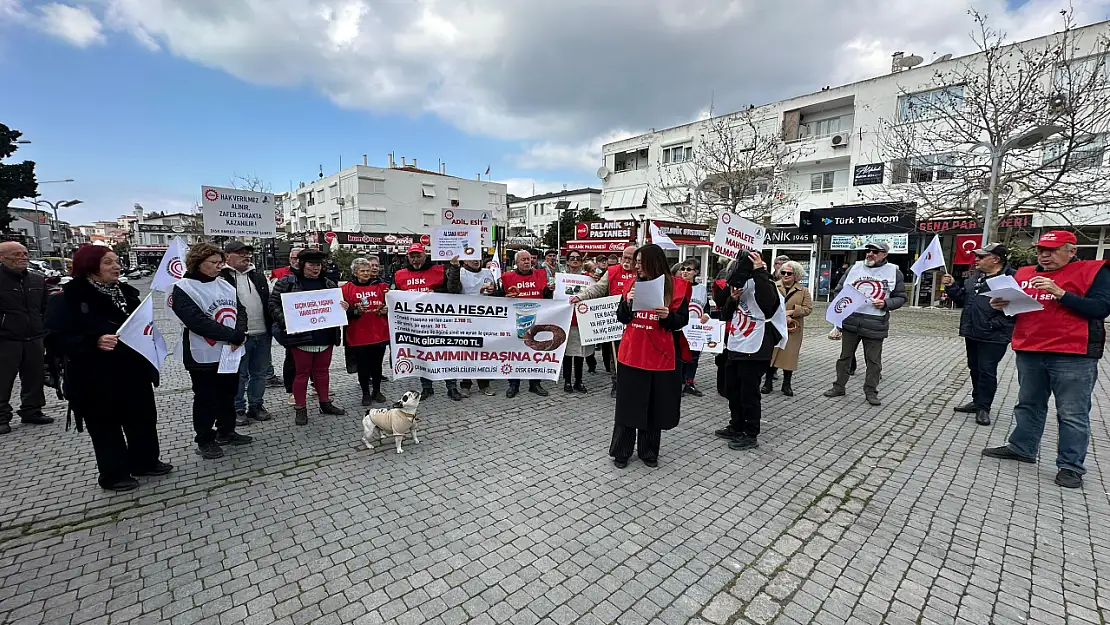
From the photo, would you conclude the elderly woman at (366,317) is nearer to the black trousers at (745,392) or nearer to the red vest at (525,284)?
the red vest at (525,284)

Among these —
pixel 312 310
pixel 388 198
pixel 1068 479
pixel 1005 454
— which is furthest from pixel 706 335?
pixel 388 198

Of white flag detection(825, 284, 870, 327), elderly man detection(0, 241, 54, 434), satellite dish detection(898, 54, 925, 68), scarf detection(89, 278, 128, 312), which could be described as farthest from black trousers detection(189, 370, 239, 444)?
satellite dish detection(898, 54, 925, 68)

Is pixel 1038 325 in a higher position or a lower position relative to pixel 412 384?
higher

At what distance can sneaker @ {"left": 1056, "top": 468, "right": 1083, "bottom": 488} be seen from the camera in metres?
3.99

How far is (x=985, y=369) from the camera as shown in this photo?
5695 mm

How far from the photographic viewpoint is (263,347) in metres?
5.51

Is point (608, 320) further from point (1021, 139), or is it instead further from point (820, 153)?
point (820, 153)

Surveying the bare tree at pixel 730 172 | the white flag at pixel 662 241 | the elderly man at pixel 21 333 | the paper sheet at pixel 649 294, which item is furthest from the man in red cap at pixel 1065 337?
the bare tree at pixel 730 172

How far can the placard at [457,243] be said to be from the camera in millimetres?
7289

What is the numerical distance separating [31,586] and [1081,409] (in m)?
7.53

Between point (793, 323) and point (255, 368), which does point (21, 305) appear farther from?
point (793, 323)

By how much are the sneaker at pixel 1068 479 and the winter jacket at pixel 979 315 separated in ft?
5.67

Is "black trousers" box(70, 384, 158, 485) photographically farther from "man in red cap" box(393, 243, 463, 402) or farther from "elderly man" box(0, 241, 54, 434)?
"man in red cap" box(393, 243, 463, 402)

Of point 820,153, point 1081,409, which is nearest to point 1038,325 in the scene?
point 1081,409
